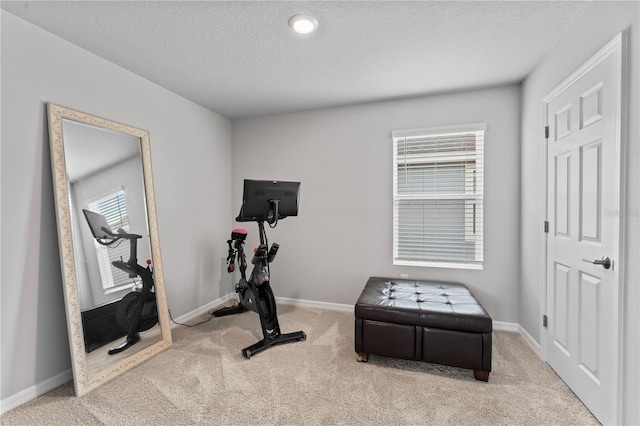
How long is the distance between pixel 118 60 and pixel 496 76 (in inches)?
134

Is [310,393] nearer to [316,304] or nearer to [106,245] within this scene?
[316,304]

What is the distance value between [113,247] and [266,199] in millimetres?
1309

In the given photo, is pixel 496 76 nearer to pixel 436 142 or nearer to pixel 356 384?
pixel 436 142

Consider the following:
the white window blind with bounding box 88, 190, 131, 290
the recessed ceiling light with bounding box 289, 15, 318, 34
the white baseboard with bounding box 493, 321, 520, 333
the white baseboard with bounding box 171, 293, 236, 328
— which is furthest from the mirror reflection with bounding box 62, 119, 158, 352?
the white baseboard with bounding box 493, 321, 520, 333

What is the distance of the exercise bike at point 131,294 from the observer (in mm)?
2219

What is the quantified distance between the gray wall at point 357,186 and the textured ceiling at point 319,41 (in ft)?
1.05

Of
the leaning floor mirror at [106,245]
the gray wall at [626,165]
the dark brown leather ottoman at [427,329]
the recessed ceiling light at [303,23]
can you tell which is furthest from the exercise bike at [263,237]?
the gray wall at [626,165]

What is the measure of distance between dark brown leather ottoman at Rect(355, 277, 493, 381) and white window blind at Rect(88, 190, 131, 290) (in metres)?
2.00

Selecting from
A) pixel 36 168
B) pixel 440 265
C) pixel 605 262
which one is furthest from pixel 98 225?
pixel 605 262

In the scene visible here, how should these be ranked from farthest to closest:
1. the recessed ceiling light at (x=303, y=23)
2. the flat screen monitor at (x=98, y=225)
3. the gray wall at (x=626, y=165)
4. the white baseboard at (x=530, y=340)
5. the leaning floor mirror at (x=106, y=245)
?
the white baseboard at (x=530, y=340) < the flat screen monitor at (x=98, y=225) < the leaning floor mirror at (x=106, y=245) < the recessed ceiling light at (x=303, y=23) < the gray wall at (x=626, y=165)

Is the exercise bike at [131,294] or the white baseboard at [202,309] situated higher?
the exercise bike at [131,294]

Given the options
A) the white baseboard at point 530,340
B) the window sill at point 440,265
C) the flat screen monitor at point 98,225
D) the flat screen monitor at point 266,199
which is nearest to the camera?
the flat screen monitor at point 98,225

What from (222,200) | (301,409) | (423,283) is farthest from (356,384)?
(222,200)

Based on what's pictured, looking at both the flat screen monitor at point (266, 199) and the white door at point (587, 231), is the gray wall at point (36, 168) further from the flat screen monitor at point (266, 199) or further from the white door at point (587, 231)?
the white door at point (587, 231)
